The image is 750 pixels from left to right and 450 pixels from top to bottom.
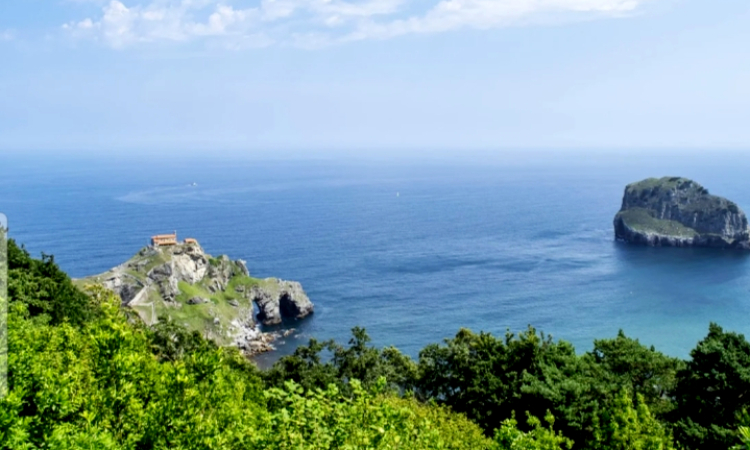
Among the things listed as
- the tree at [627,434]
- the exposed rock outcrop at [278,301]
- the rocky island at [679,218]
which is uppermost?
the tree at [627,434]

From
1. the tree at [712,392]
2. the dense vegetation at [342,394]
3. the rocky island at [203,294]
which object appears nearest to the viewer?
the dense vegetation at [342,394]

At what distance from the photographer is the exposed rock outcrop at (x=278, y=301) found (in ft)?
291

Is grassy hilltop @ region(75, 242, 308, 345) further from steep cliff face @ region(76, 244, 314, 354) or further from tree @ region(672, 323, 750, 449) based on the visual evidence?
tree @ region(672, 323, 750, 449)

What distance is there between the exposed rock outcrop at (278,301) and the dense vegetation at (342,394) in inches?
1392

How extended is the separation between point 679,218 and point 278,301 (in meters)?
100

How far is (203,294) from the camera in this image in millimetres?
83250

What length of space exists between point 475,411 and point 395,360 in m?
17.5

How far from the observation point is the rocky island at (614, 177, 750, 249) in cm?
13288

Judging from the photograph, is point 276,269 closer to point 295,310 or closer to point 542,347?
point 295,310

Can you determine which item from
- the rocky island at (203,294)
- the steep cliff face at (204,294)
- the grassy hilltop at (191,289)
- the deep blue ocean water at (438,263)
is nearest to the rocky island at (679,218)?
the deep blue ocean water at (438,263)

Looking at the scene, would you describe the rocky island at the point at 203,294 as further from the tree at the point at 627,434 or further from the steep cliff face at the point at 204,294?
the tree at the point at 627,434

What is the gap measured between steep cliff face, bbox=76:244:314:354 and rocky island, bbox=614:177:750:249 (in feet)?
282

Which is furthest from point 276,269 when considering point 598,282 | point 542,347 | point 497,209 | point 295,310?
point 497,209

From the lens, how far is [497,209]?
183750 millimetres
